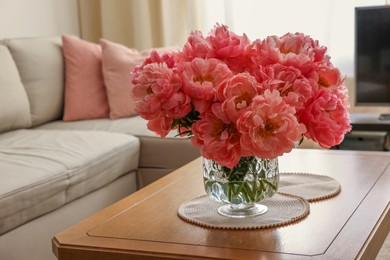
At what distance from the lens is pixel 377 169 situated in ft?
7.63

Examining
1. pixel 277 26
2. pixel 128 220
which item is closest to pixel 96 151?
pixel 128 220

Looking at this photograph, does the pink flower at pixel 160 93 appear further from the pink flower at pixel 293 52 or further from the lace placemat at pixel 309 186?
the lace placemat at pixel 309 186

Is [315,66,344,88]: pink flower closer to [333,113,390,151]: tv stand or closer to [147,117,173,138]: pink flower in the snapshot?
[147,117,173,138]: pink flower

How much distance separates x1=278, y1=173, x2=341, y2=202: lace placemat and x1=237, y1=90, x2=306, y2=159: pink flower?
43 cm

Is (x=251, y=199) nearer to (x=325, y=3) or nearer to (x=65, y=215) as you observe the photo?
(x=65, y=215)

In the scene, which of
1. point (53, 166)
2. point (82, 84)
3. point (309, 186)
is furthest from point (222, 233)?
point (82, 84)

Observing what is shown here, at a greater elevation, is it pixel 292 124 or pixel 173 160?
pixel 292 124

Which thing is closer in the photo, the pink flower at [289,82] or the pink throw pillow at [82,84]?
the pink flower at [289,82]

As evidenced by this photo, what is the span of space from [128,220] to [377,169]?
911mm

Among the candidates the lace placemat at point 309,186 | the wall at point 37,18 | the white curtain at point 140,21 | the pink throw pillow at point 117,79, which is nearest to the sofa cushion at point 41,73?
the pink throw pillow at point 117,79

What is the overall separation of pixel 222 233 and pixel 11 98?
2.11 metres

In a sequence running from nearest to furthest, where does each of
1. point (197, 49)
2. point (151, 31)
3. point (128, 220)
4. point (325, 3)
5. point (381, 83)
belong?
point (197, 49) < point (128, 220) < point (381, 83) < point (325, 3) < point (151, 31)

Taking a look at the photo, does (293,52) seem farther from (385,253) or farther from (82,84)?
(82,84)

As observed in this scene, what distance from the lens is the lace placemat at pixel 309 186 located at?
200cm
